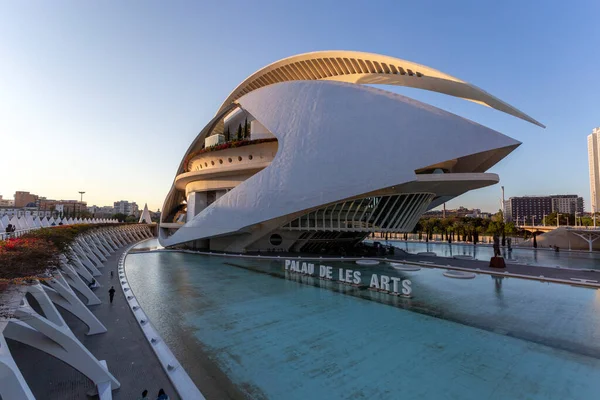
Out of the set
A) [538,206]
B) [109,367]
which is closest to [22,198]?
[109,367]

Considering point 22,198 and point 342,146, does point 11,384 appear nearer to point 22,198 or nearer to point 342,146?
point 342,146

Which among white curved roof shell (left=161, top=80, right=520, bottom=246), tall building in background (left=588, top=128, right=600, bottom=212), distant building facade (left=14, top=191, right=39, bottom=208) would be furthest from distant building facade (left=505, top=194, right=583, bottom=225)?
distant building facade (left=14, top=191, right=39, bottom=208)

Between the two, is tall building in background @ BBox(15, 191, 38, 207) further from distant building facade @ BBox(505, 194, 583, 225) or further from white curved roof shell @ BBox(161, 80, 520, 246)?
distant building facade @ BBox(505, 194, 583, 225)

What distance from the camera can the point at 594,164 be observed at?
304 ft

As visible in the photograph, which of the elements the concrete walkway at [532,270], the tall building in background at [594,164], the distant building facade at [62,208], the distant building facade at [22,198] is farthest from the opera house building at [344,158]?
the distant building facade at [22,198]

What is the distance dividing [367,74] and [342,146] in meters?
8.59

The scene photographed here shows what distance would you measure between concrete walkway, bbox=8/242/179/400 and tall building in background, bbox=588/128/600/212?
120056 mm

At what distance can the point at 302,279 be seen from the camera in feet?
53.9

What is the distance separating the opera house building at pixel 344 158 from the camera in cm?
1981

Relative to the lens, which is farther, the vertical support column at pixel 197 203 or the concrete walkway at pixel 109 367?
the vertical support column at pixel 197 203

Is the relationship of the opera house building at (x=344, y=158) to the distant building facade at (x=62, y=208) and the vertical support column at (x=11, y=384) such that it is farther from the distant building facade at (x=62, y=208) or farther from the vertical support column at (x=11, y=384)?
the distant building facade at (x=62, y=208)

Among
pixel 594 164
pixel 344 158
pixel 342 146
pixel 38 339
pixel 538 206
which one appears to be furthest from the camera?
pixel 538 206

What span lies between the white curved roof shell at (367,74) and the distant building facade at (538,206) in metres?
148

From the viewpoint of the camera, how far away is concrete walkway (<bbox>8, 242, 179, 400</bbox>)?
584 cm
